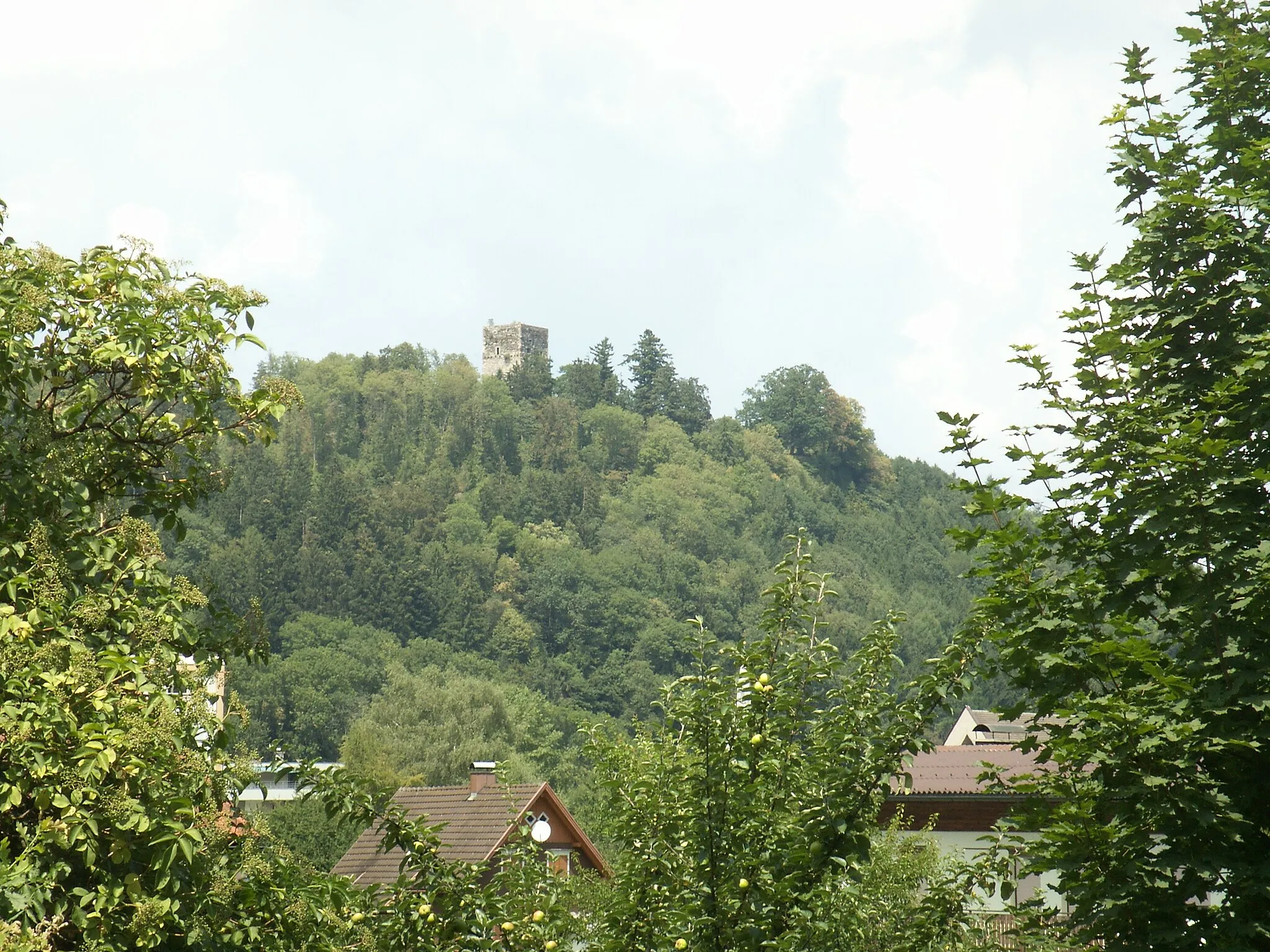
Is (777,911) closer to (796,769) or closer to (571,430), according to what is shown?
(796,769)

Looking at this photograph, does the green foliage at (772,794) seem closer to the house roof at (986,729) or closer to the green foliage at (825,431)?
the house roof at (986,729)

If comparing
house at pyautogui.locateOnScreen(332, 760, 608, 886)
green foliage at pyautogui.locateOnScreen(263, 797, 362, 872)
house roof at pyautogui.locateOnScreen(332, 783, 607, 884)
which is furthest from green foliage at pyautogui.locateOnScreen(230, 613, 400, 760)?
house roof at pyautogui.locateOnScreen(332, 783, 607, 884)

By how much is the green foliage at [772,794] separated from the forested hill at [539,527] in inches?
2684

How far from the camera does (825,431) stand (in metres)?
163

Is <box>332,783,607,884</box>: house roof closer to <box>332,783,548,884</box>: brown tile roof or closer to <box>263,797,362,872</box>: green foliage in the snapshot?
<box>332,783,548,884</box>: brown tile roof

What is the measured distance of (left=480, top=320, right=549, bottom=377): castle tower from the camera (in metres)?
163

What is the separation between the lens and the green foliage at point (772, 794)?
5301 mm

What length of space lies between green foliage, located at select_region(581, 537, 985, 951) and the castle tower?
158 m

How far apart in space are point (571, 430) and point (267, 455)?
115 ft

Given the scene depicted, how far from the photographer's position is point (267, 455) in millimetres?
123188

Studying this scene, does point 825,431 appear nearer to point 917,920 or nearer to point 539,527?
point 539,527

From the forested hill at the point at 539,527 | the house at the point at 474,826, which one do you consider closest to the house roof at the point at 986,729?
the house at the point at 474,826

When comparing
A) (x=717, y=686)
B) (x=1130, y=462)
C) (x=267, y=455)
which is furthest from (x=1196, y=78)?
(x=267, y=455)

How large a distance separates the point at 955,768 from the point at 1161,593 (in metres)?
20.3
